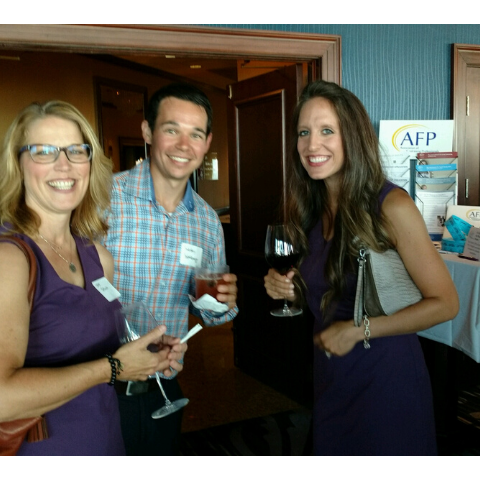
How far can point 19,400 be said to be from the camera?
101 centimetres

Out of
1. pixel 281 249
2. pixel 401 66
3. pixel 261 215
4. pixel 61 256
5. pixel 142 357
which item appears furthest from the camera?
pixel 261 215

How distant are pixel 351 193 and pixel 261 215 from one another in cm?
205

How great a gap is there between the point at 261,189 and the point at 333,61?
1.11m

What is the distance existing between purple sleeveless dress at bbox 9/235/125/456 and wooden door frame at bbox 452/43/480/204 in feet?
9.56

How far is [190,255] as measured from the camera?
1878 mm

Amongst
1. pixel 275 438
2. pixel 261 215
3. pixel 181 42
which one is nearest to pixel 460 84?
pixel 261 215

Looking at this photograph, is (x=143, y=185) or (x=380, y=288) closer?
(x=380, y=288)

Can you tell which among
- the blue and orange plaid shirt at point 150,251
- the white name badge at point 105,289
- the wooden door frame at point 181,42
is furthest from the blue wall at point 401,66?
the white name badge at point 105,289

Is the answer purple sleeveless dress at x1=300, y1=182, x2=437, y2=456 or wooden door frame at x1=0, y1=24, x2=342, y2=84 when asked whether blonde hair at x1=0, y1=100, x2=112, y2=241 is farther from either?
wooden door frame at x1=0, y1=24, x2=342, y2=84

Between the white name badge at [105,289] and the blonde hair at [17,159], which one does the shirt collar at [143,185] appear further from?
the white name badge at [105,289]

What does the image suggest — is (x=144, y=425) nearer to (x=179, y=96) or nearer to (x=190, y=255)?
(x=190, y=255)

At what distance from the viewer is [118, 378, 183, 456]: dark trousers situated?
5.62 feet

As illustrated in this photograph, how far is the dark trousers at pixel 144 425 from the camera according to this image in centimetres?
171
